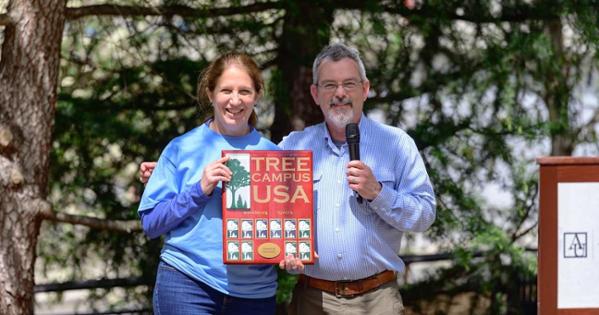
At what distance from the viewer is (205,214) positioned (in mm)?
3979

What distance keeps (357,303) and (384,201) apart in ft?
1.53

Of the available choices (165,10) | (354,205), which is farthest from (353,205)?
(165,10)

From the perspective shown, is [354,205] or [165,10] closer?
[354,205]

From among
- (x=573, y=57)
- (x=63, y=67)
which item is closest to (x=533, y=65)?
(x=573, y=57)

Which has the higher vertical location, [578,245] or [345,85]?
[345,85]

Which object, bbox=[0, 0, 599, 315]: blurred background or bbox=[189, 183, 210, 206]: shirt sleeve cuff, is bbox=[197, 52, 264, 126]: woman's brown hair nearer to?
bbox=[189, 183, 210, 206]: shirt sleeve cuff

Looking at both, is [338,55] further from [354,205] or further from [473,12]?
[473,12]

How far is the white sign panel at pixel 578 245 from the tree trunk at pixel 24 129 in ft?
9.28

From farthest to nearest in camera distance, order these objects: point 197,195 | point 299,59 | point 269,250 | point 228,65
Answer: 1. point 299,59
2. point 228,65
3. point 269,250
4. point 197,195

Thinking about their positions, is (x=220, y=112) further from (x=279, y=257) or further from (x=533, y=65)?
(x=533, y=65)

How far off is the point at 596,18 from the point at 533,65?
1.98 ft

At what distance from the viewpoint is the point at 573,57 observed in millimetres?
7488

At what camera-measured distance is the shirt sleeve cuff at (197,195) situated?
3828mm

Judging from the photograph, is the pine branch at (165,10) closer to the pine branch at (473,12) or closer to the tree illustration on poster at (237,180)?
the pine branch at (473,12)
